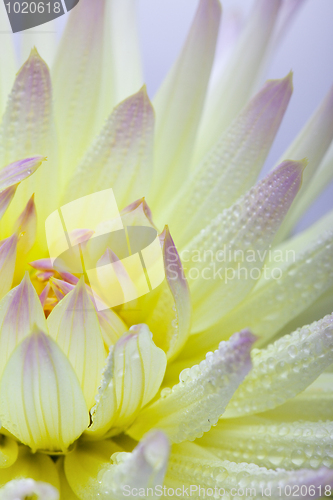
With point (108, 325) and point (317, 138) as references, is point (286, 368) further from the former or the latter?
point (317, 138)

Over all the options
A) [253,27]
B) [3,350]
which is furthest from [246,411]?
[253,27]

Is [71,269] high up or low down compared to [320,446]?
up

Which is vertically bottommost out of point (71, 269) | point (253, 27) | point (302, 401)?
point (302, 401)

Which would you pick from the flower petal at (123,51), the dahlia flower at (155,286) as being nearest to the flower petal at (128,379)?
the dahlia flower at (155,286)

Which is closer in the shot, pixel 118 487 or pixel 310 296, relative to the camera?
pixel 118 487

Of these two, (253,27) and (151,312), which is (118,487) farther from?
(253,27)

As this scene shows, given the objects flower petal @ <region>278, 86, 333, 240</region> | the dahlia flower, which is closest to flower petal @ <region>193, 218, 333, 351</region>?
the dahlia flower

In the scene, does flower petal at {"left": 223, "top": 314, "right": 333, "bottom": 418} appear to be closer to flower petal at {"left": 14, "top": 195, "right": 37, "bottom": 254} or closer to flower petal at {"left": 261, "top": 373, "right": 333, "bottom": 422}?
flower petal at {"left": 261, "top": 373, "right": 333, "bottom": 422}
